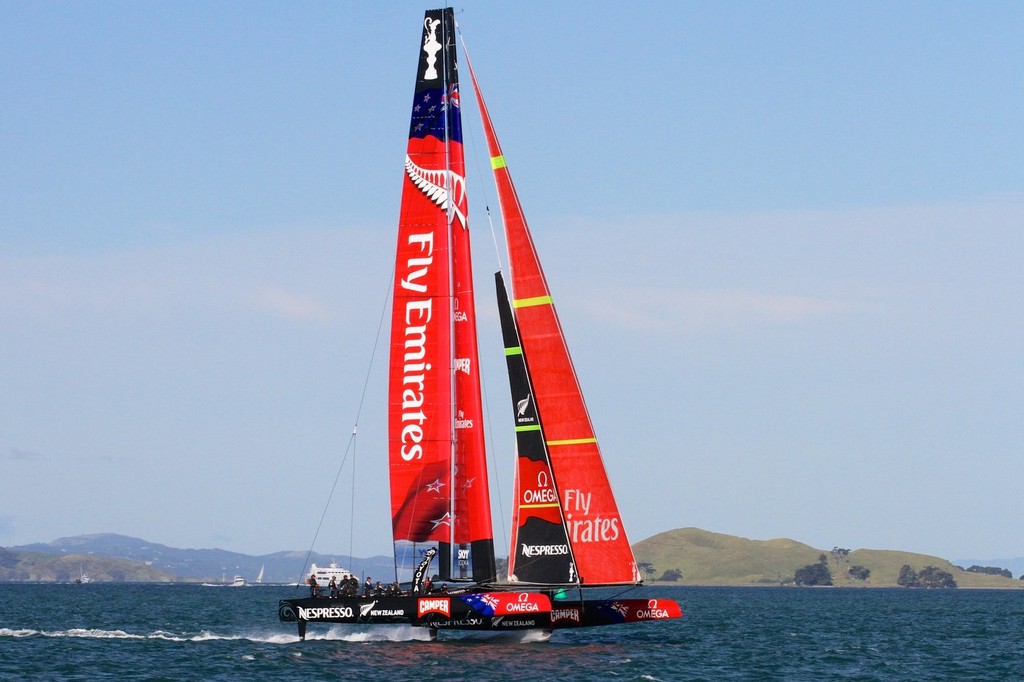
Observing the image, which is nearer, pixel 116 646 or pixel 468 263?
pixel 468 263

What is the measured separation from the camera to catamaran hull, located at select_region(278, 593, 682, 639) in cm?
3778

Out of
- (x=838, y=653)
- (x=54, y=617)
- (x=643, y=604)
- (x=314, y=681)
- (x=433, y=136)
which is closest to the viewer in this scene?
(x=314, y=681)

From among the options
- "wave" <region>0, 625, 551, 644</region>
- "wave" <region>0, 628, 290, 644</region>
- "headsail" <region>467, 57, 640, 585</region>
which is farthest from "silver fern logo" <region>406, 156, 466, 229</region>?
"wave" <region>0, 628, 290, 644</region>

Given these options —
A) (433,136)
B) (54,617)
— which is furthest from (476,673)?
(54,617)

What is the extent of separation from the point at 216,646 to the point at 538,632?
1167cm

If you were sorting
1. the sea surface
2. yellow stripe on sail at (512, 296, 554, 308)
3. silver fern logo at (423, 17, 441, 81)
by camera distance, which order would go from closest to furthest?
the sea surface, yellow stripe on sail at (512, 296, 554, 308), silver fern logo at (423, 17, 441, 81)

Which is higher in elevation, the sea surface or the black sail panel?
the black sail panel

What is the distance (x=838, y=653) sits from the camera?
4919 centimetres

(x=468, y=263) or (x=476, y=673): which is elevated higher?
(x=468, y=263)

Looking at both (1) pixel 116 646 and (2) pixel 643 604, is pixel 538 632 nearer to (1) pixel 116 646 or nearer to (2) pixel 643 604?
(2) pixel 643 604

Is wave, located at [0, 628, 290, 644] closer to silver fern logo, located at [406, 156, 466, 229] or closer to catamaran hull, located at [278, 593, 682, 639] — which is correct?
catamaran hull, located at [278, 593, 682, 639]

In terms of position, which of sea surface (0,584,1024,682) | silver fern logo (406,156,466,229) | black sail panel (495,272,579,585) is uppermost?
silver fern logo (406,156,466,229)

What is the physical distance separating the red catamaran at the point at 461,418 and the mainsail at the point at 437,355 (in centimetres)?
4

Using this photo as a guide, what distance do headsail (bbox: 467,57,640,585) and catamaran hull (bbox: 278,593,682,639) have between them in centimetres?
115
